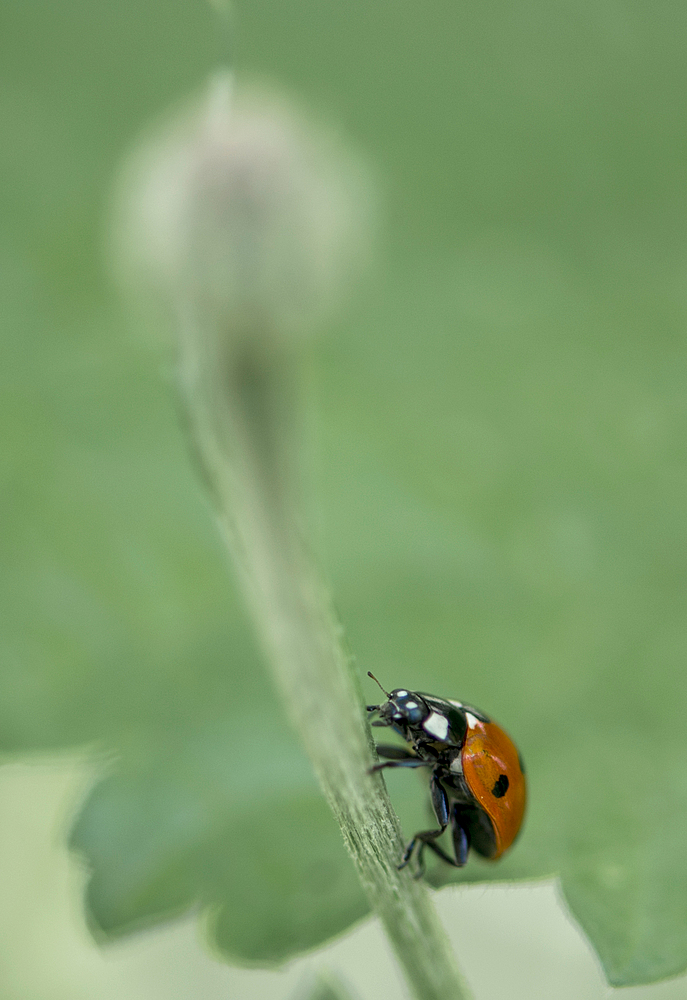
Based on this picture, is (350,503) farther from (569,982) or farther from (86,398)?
(569,982)

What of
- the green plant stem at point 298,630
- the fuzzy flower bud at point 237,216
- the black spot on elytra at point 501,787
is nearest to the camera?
the green plant stem at point 298,630

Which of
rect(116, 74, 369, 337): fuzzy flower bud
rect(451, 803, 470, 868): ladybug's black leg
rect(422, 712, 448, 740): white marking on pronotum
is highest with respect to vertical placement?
rect(116, 74, 369, 337): fuzzy flower bud

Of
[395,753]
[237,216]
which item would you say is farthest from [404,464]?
[237,216]

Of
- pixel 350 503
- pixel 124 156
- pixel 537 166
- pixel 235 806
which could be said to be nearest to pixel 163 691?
pixel 235 806

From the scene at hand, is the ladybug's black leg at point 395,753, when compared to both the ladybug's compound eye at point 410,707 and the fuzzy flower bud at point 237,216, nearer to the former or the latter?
the ladybug's compound eye at point 410,707

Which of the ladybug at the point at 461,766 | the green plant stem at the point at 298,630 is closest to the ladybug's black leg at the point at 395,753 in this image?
the ladybug at the point at 461,766

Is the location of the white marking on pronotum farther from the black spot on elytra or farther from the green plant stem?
the green plant stem

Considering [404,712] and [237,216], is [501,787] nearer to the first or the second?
[404,712]

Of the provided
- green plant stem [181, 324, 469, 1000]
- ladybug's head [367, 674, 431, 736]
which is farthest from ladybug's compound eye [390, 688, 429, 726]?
green plant stem [181, 324, 469, 1000]
